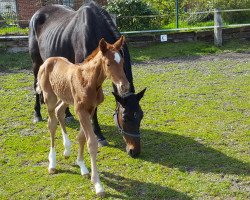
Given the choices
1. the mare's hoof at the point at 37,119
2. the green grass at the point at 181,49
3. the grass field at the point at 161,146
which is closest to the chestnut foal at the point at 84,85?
the grass field at the point at 161,146

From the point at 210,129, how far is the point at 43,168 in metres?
2.53

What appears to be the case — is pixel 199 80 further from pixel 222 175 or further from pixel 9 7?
pixel 9 7

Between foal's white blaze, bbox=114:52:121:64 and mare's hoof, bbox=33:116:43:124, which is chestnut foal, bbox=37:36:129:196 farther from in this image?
mare's hoof, bbox=33:116:43:124

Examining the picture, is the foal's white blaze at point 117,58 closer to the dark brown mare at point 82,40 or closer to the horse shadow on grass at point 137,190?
the dark brown mare at point 82,40

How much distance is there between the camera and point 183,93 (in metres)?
7.76

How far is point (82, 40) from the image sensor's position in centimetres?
539

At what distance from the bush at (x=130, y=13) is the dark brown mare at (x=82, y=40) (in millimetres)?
6392

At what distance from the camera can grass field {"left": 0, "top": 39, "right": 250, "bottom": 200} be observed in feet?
13.5

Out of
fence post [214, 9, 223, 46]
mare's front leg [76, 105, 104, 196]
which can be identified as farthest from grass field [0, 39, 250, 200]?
fence post [214, 9, 223, 46]

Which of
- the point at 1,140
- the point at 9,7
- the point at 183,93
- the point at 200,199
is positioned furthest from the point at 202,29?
the point at 200,199

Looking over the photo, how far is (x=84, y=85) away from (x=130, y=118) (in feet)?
2.71

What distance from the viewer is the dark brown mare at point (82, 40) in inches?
181

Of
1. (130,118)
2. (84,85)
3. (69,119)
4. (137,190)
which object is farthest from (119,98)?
(69,119)

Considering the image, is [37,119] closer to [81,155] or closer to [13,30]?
[81,155]
